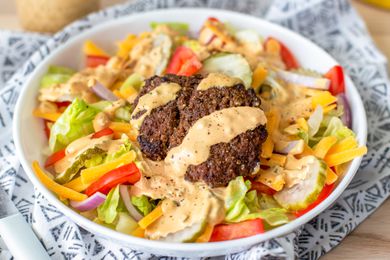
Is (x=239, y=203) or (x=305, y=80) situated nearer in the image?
(x=239, y=203)

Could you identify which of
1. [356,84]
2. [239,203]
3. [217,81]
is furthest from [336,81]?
[239,203]

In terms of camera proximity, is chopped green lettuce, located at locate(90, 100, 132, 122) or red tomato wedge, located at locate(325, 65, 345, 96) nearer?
chopped green lettuce, located at locate(90, 100, 132, 122)

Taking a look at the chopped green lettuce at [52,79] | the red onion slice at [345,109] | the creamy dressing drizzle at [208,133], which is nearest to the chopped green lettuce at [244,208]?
the creamy dressing drizzle at [208,133]

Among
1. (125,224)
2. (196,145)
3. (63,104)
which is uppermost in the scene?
(196,145)

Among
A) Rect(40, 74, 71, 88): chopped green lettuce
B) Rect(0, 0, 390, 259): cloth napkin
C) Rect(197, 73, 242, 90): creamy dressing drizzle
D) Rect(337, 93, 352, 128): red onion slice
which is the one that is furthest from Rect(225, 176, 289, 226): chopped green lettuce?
Rect(40, 74, 71, 88): chopped green lettuce

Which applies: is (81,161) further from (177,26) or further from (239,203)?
(177,26)

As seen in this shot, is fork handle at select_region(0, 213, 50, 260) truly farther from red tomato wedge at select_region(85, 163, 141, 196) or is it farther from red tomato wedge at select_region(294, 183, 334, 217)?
red tomato wedge at select_region(294, 183, 334, 217)
